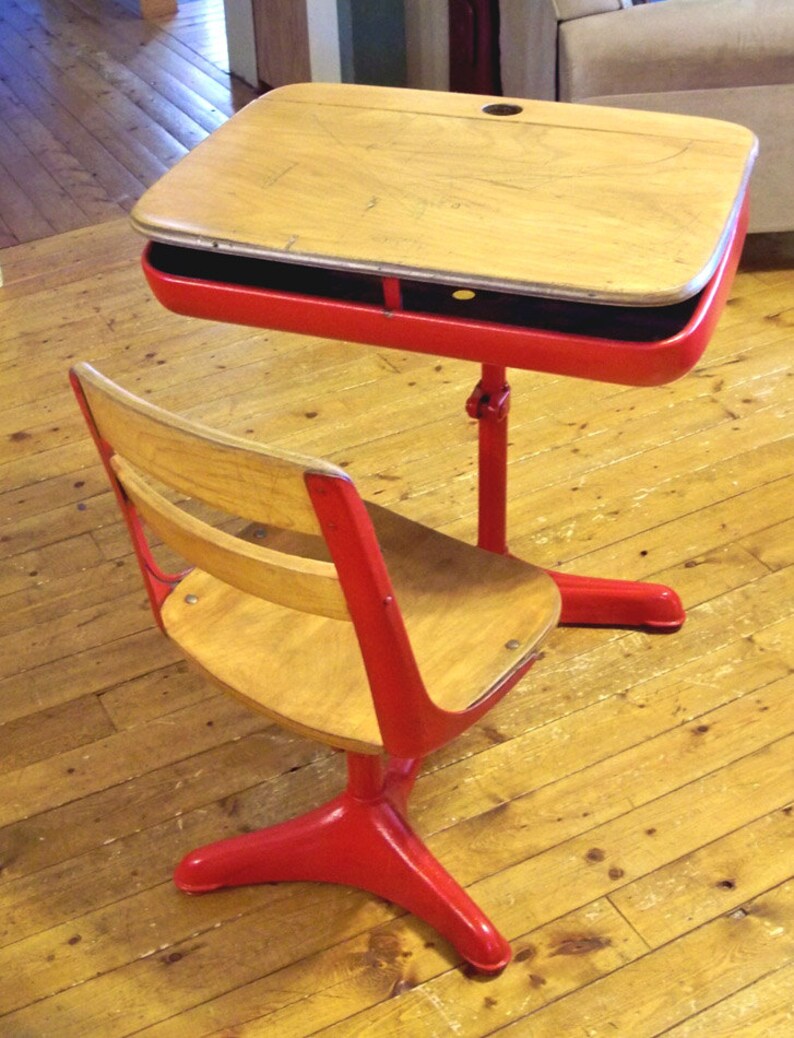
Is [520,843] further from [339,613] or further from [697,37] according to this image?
[697,37]

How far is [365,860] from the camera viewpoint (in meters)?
1.60

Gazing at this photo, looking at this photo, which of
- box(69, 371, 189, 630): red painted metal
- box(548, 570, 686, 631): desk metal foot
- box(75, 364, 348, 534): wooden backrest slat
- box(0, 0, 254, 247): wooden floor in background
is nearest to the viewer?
box(75, 364, 348, 534): wooden backrest slat

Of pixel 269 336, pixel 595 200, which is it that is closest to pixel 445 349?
pixel 595 200

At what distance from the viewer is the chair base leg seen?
1.53 metres

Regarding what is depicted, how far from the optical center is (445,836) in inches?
67.2

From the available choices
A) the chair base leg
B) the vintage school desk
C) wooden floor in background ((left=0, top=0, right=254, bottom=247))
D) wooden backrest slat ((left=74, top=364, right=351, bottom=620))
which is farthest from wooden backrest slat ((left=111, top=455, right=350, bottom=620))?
wooden floor in background ((left=0, top=0, right=254, bottom=247))

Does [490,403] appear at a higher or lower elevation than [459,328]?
lower

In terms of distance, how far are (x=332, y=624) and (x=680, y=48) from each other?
178cm

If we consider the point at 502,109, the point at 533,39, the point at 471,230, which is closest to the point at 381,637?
the point at 471,230

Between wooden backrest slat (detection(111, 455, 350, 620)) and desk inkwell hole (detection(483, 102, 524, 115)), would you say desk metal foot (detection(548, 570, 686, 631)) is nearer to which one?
desk inkwell hole (detection(483, 102, 524, 115))

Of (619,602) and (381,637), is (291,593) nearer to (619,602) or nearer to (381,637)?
(381,637)

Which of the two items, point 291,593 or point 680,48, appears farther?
point 680,48

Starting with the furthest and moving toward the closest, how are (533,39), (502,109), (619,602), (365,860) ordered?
1. (533,39)
2. (619,602)
3. (502,109)
4. (365,860)

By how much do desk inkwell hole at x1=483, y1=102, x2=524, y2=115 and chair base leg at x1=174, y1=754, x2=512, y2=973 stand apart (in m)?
0.88
